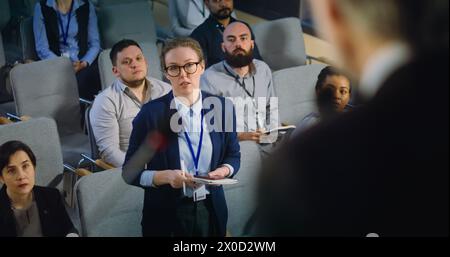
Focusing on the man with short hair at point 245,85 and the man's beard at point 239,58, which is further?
the man's beard at point 239,58

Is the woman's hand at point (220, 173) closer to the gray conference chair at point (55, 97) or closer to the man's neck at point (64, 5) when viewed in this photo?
the gray conference chair at point (55, 97)

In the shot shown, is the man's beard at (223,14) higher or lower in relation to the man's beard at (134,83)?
higher

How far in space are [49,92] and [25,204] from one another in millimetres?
1103

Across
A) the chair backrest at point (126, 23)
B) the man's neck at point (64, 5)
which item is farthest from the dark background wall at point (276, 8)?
the man's neck at point (64, 5)

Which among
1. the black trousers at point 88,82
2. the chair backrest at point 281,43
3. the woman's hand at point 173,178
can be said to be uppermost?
the chair backrest at point 281,43

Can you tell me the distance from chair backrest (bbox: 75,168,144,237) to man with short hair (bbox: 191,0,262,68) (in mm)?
1610

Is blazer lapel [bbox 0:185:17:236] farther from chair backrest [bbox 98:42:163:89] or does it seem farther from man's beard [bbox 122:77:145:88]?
chair backrest [bbox 98:42:163:89]

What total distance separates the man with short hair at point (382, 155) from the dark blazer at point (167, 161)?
90.7 inches

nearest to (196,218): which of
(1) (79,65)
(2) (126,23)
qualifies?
(1) (79,65)

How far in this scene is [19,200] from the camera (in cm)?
317

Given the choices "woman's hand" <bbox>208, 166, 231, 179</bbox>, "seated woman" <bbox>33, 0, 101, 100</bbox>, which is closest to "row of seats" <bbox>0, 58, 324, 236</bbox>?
"woman's hand" <bbox>208, 166, 231, 179</bbox>

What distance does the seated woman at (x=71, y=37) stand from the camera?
14.6 feet

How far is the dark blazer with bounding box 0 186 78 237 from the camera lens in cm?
313

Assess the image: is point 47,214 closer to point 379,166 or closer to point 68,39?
point 68,39
